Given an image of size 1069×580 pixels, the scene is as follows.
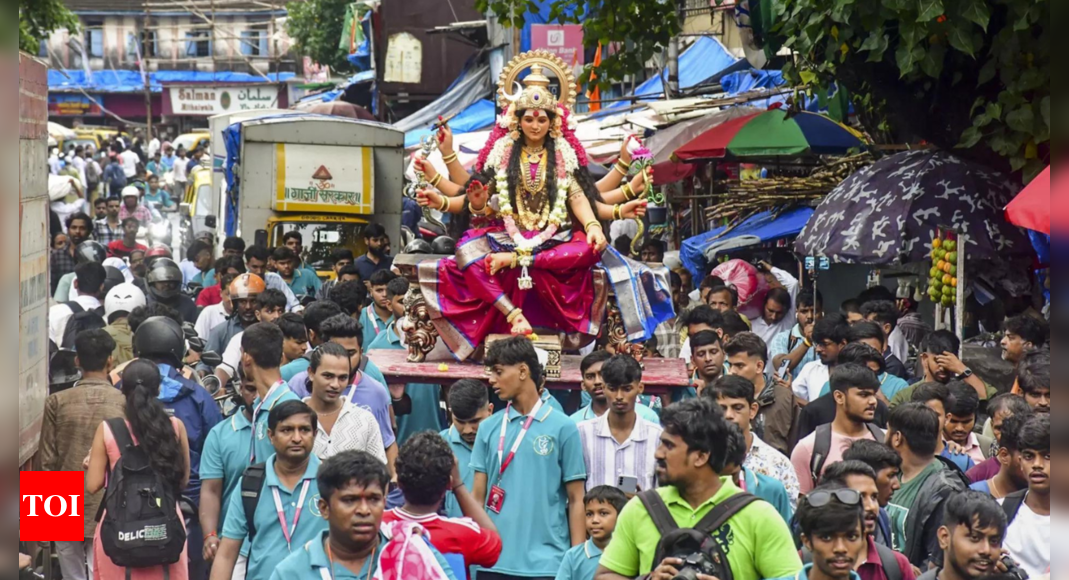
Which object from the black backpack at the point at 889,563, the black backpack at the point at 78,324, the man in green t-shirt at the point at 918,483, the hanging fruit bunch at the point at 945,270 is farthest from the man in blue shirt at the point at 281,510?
the hanging fruit bunch at the point at 945,270

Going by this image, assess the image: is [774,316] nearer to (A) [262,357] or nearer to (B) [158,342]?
(A) [262,357]

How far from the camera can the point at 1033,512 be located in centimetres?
608

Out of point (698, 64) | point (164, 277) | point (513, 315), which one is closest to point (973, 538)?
point (513, 315)

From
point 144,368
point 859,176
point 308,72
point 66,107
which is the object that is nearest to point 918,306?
point 859,176

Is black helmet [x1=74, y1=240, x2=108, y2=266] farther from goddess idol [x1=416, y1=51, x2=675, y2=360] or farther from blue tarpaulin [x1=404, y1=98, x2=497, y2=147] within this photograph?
blue tarpaulin [x1=404, y1=98, x2=497, y2=147]

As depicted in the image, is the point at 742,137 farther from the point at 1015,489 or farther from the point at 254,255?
the point at 1015,489

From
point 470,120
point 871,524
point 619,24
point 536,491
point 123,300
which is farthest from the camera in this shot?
point 470,120

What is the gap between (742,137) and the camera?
14.6m

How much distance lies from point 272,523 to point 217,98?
152 ft

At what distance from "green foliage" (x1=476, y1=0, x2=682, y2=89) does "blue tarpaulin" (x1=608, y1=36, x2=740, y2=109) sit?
714 cm

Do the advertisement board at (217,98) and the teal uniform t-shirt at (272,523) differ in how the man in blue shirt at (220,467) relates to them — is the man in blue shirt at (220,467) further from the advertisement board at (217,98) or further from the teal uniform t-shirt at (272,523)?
the advertisement board at (217,98)

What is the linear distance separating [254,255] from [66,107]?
146ft

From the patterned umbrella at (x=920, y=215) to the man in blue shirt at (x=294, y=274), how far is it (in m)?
5.15

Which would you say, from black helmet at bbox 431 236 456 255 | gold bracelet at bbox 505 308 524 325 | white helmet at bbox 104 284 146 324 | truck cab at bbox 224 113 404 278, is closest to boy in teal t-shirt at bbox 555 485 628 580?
gold bracelet at bbox 505 308 524 325
